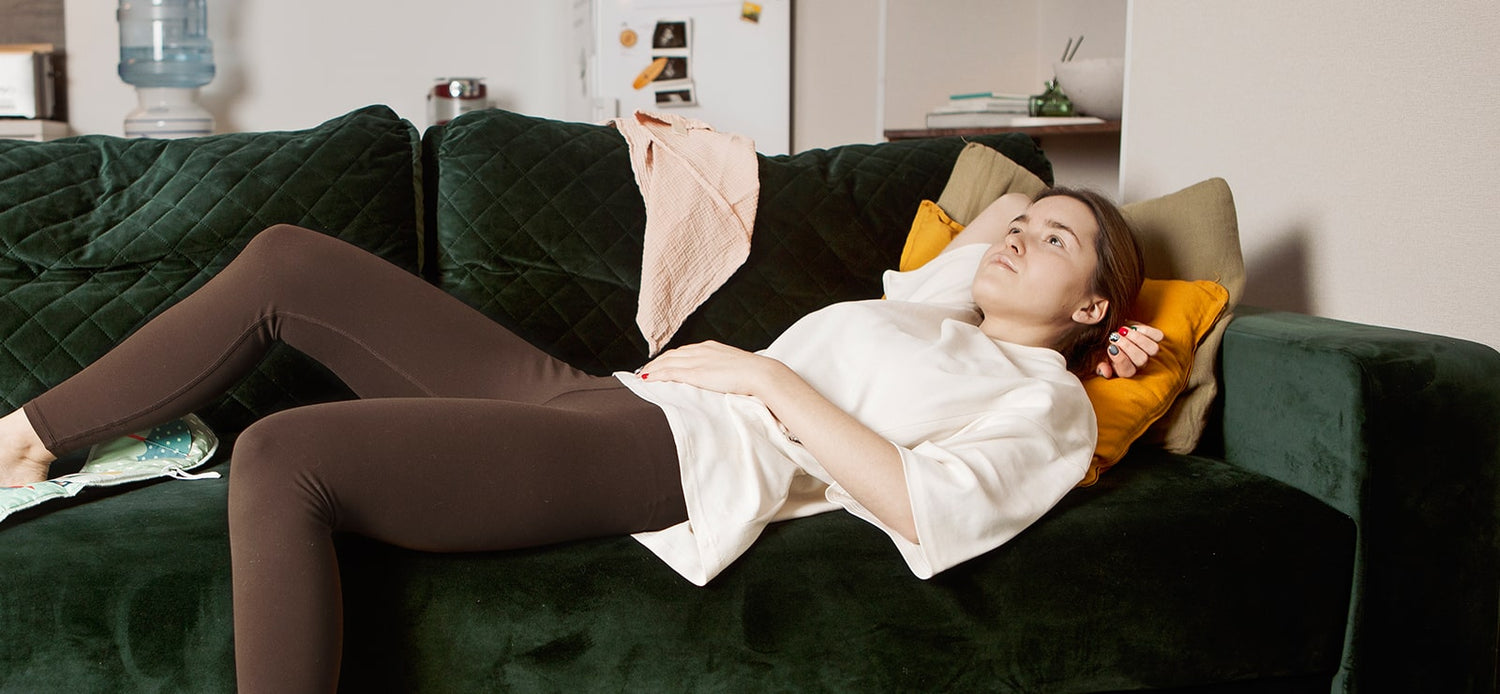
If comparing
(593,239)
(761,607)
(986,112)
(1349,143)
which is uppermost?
(986,112)

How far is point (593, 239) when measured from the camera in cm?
177

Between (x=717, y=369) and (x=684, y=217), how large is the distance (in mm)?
485

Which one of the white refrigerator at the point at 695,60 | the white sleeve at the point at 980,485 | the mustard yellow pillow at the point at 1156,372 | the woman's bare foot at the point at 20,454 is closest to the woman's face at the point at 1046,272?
the mustard yellow pillow at the point at 1156,372

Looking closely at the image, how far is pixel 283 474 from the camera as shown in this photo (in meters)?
1.04

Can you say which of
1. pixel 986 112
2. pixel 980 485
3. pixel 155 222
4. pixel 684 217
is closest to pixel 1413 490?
pixel 980 485

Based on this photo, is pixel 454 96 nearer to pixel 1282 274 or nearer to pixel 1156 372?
pixel 1282 274

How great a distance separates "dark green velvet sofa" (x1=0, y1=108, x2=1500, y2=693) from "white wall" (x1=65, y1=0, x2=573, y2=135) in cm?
282

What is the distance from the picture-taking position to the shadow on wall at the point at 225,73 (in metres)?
4.30

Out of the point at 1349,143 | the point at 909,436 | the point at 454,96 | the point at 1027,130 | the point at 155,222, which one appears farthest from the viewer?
the point at 454,96

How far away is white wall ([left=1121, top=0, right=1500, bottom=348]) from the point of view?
1548mm

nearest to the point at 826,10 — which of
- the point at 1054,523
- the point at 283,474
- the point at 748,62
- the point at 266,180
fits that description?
the point at 748,62

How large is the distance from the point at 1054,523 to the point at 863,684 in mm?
293

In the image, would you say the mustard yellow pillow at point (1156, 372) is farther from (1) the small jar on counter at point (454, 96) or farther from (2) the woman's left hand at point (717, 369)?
(1) the small jar on counter at point (454, 96)

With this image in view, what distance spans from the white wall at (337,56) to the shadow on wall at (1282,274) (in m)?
3.07
